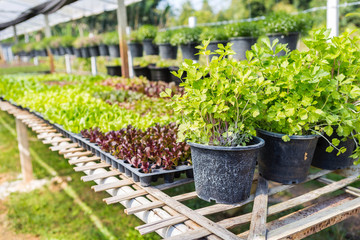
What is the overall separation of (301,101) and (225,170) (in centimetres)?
50

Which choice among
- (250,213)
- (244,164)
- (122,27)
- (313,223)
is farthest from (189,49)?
(313,223)

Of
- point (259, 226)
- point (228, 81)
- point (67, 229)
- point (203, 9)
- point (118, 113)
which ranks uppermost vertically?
point (203, 9)

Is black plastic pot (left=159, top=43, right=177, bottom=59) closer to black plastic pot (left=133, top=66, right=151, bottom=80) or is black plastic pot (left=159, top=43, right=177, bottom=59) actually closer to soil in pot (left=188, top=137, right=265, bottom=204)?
black plastic pot (left=133, top=66, right=151, bottom=80)

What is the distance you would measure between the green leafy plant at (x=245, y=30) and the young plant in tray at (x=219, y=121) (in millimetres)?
1486

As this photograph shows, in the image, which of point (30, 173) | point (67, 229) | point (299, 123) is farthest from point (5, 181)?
point (299, 123)

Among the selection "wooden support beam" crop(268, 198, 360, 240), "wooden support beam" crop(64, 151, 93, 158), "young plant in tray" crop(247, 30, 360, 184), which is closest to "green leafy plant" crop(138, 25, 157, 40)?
"wooden support beam" crop(64, 151, 93, 158)

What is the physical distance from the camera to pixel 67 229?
11.8ft

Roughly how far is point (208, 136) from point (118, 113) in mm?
1580

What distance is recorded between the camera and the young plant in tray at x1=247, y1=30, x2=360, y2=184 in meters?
1.49

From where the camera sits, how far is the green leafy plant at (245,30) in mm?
2920

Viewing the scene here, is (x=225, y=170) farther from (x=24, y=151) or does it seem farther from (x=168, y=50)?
(x=24, y=151)

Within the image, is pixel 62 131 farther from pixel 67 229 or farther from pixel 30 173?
pixel 30 173

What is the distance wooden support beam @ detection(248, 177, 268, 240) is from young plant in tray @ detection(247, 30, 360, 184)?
0.11 m

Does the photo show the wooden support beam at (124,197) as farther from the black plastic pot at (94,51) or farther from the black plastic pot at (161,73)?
the black plastic pot at (94,51)
